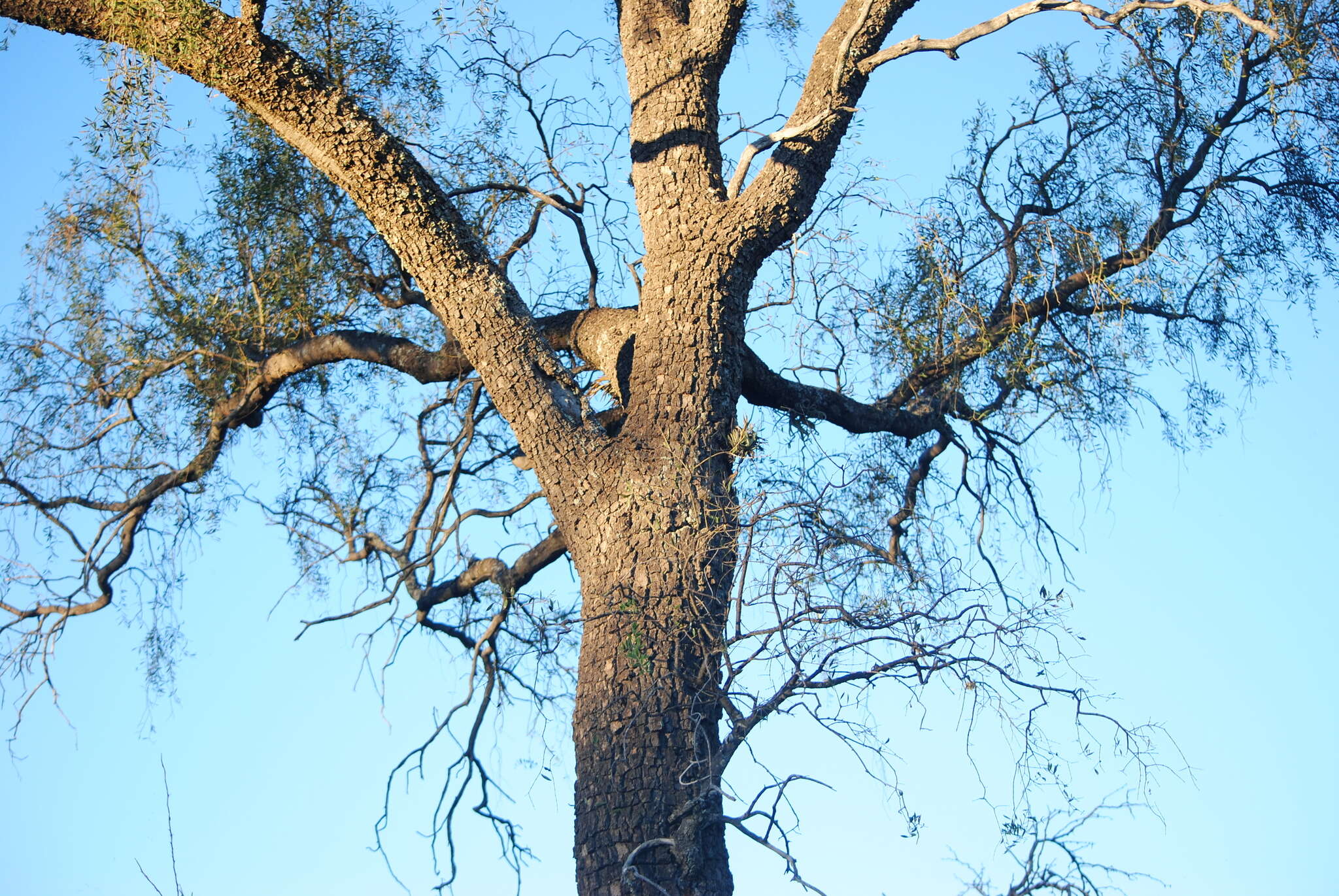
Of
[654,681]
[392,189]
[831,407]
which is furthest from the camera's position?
[831,407]

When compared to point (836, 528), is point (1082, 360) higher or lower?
higher

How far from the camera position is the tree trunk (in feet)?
12.3

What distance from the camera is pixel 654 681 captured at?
4004 mm

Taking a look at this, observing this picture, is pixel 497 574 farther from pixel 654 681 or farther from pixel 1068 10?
pixel 1068 10

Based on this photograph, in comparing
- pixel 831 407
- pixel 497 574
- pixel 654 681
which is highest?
pixel 831 407

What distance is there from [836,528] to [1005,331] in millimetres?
2095

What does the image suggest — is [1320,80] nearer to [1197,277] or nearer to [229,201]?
[1197,277]

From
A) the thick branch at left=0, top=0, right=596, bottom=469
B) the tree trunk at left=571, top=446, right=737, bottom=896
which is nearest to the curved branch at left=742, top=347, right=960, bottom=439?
the tree trunk at left=571, top=446, right=737, bottom=896

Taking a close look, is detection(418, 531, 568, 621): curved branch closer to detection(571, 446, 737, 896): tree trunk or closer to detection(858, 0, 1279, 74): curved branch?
detection(571, 446, 737, 896): tree trunk

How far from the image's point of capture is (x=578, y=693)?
13.8ft

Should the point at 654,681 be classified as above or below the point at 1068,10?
Answer: below

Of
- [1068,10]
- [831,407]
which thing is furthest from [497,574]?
[1068,10]

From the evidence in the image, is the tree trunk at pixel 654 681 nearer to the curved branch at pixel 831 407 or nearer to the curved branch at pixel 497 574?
the curved branch at pixel 831 407

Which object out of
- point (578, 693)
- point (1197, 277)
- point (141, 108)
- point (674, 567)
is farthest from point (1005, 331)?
point (141, 108)
